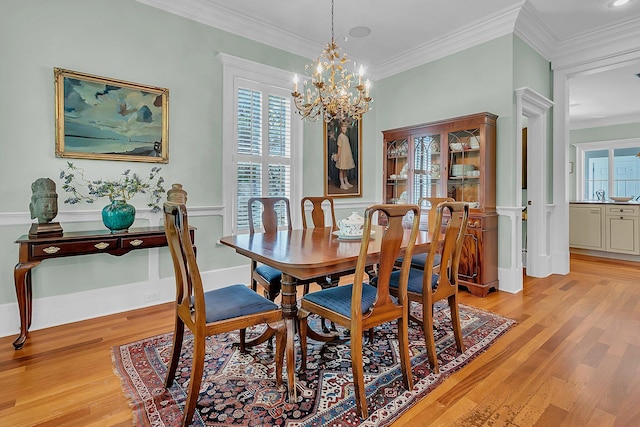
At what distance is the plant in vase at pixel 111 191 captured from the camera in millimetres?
2746

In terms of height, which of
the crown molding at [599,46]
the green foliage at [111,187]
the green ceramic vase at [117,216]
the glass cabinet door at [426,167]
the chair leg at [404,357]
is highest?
the crown molding at [599,46]

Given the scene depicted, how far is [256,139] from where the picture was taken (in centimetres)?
387

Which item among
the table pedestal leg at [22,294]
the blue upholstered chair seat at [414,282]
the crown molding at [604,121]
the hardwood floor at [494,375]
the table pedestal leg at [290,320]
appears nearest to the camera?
the hardwood floor at [494,375]

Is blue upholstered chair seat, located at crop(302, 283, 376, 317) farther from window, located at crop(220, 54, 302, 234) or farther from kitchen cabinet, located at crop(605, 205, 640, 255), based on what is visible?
kitchen cabinet, located at crop(605, 205, 640, 255)

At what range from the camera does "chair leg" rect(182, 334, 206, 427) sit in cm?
154

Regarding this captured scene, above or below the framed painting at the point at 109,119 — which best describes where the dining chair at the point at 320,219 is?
below

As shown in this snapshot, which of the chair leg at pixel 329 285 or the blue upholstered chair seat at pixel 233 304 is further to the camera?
the chair leg at pixel 329 285

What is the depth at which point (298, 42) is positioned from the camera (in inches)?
164

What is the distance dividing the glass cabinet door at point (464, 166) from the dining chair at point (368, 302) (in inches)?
91.9

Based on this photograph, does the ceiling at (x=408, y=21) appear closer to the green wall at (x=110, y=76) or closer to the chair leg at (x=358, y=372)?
the green wall at (x=110, y=76)

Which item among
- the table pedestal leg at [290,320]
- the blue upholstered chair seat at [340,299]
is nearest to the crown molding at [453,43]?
the blue upholstered chair seat at [340,299]

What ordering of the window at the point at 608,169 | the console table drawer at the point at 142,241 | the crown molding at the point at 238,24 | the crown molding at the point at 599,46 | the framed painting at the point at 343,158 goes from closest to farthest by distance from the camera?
the console table drawer at the point at 142,241
the crown molding at the point at 238,24
the crown molding at the point at 599,46
the framed painting at the point at 343,158
the window at the point at 608,169

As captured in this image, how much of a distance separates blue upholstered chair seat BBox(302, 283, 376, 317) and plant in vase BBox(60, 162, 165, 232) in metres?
1.81

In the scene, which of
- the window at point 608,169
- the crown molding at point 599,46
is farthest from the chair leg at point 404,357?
the window at point 608,169
